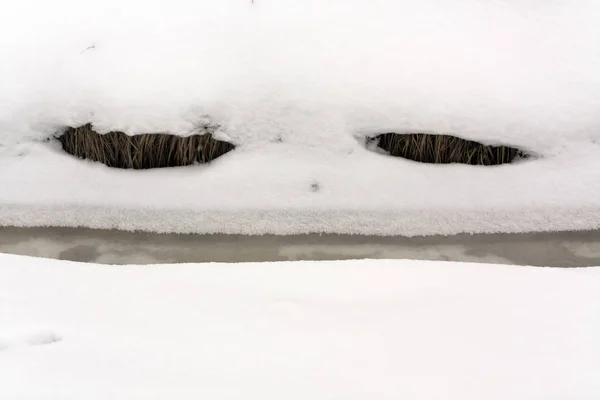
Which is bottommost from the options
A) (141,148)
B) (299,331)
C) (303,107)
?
(299,331)

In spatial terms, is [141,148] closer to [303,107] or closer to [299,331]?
[303,107]

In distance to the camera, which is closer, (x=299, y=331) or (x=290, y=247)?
(x=299, y=331)

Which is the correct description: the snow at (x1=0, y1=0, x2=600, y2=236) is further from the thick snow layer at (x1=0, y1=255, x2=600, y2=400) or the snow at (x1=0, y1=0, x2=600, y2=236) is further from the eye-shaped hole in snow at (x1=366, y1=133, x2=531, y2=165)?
the thick snow layer at (x1=0, y1=255, x2=600, y2=400)

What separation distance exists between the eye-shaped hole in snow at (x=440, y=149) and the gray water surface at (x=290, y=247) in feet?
0.67

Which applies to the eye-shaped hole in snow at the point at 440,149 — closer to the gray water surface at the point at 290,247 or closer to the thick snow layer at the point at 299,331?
the gray water surface at the point at 290,247

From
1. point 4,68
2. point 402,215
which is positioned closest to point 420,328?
point 402,215

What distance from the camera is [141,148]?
1328mm

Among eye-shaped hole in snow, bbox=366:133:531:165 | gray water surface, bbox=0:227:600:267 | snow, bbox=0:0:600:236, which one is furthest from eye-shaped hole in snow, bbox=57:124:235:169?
eye-shaped hole in snow, bbox=366:133:531:165

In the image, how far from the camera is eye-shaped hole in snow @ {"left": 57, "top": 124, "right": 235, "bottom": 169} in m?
1.32

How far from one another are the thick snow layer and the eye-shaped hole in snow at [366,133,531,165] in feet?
1.34

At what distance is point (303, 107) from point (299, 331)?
658 millimetres

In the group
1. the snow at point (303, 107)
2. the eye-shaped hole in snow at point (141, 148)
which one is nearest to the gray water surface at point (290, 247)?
the snow at point (303, 107)

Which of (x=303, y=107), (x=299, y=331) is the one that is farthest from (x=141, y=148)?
(x=299, y=331)

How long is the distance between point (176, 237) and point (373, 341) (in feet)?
2.34
